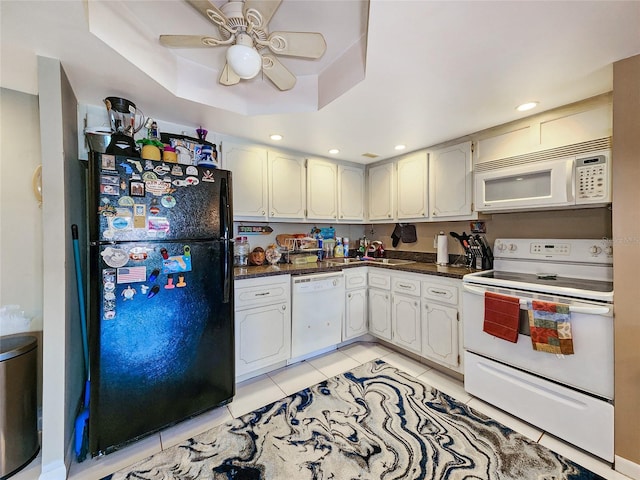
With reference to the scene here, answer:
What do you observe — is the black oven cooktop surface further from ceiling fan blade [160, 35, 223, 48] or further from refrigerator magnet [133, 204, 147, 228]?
refrigerator magnet [133, 204, 147, 228]

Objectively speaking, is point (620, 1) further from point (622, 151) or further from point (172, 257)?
point (172, 257)

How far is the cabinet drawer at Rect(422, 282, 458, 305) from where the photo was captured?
2205 mm

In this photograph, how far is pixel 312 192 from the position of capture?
3.06 metres

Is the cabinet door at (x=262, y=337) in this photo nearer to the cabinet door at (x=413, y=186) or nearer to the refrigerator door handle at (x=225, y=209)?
the refrigerator door handle at (x=225, y=209)

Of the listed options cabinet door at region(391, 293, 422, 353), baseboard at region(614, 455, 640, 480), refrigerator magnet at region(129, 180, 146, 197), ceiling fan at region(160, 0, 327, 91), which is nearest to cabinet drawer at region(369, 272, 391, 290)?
cabinet door at region(391, 293, 422, 353)

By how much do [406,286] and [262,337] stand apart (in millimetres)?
1439

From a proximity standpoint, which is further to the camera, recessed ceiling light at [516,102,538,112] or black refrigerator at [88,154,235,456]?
recessed ceiling light at [516,102,538,112]

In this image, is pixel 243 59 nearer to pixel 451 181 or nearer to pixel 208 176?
pixel 208 176

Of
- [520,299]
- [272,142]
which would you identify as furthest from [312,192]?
[520,299]

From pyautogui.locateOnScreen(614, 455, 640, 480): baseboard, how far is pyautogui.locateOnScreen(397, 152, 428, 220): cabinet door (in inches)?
82.3

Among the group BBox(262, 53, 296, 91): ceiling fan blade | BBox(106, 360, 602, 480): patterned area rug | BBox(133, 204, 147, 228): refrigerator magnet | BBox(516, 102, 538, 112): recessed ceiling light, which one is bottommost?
BBox(106, 360, 602, 480): patterned area rug

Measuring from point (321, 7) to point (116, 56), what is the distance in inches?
43.7

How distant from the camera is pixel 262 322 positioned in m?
2.28

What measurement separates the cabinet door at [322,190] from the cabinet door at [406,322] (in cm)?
124
